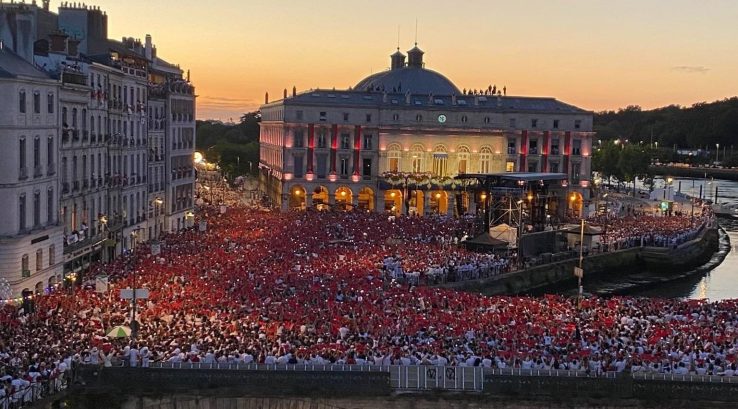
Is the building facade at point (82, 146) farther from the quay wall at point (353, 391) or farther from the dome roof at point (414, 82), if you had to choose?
the dome roof at point (414, 82)

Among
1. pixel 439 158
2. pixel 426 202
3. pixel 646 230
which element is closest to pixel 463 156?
pixel 439 158

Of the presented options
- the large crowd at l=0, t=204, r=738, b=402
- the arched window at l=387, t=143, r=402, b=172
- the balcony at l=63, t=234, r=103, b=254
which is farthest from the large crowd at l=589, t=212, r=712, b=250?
the balcony at l=63, t=234, r=103, b=254

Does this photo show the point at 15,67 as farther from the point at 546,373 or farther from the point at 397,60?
the point at 397,60

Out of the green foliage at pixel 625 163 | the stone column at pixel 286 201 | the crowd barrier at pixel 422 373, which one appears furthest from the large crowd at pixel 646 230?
the green foliage at pixel 625 163

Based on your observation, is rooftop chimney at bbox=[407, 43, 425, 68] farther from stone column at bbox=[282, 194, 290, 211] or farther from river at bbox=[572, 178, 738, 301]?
river at bbox=[572, 178, 738, 301]

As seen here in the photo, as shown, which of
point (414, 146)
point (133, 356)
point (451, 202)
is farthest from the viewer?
point (414, 146)
